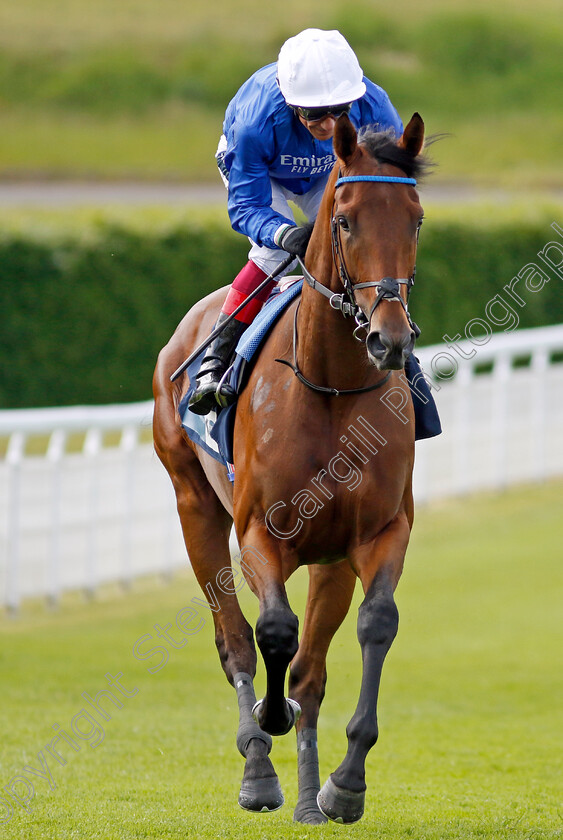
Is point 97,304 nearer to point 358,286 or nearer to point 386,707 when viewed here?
point 386,707

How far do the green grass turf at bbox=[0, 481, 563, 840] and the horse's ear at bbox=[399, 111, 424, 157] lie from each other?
225 cm

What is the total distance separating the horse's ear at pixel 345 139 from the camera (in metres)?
3.62

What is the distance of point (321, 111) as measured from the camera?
4.07m

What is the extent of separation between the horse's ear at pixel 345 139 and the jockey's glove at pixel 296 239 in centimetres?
43

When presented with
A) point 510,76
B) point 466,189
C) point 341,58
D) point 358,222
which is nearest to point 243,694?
point 358,222

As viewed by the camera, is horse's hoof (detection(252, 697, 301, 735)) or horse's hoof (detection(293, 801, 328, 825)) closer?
horse's hoof (detection(252, 697, 301, 735))

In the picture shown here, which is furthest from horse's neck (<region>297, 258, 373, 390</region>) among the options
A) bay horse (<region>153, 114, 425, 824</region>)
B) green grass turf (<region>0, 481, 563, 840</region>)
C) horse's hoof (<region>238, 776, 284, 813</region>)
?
green grass turf (<region>0, 481, 563, 840</region>)

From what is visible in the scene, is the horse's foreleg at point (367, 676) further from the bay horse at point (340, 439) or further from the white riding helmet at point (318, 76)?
the white riding helmet at point (318, 76)

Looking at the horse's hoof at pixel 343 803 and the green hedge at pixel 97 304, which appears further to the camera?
the green hedge at pixel 97 304

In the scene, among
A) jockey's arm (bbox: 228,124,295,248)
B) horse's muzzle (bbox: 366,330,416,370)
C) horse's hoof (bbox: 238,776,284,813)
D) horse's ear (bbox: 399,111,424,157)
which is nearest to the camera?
horse's muzzle (bbox: 366,330,416,370)

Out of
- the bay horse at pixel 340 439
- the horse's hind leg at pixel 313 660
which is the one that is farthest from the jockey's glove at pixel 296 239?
the horse's hind leg at pixel 313 660

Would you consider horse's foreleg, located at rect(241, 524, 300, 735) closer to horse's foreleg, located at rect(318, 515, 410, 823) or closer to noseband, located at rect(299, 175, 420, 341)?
horse's foreleg, located at rect(318, 515, 410, 823)

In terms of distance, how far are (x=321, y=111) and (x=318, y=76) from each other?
110 millimetres

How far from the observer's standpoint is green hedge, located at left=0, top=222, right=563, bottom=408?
39.6 ft
